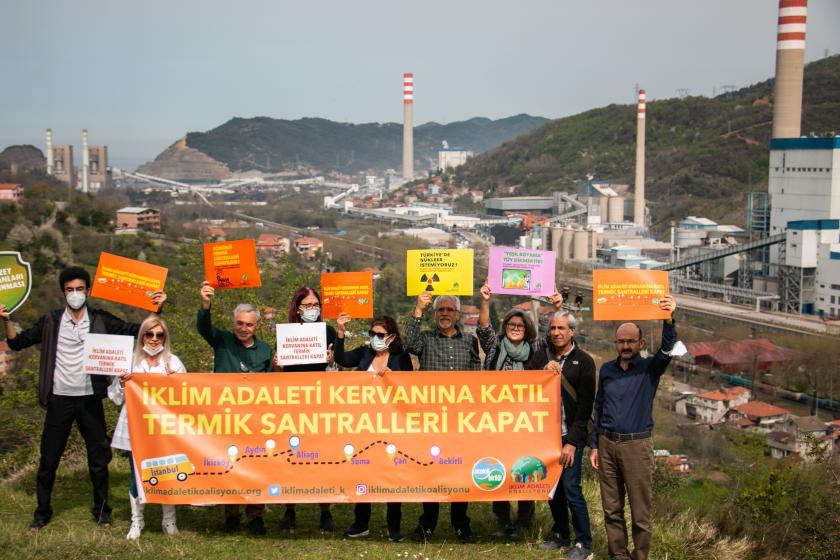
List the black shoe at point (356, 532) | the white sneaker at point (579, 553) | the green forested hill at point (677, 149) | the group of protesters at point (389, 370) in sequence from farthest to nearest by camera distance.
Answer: the green forested hill at point (677, 149) → the black shoe at point (356, 532) → the white sneaker at point (579, 553) → the group of protesters at point (389, 370)

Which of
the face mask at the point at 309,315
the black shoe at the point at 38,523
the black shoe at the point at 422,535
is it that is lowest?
the black shoe at the point at 422,535

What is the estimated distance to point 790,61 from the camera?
4328cm

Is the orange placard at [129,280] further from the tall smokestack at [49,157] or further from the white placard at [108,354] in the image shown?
the tall smokestack at [49,157]

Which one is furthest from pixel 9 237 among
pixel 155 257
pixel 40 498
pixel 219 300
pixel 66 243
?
pixel 40 498

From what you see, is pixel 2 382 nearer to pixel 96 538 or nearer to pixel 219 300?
pixel 219 300

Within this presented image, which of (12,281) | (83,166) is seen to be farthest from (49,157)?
A: (12,281)

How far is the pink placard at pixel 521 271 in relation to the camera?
5695 mm

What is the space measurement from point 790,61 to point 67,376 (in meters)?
43.6

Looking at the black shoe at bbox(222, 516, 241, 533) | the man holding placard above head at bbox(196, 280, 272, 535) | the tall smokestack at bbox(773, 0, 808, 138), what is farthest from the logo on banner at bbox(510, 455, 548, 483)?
the tall smokestack at bbox(773, 0, 808, 138)

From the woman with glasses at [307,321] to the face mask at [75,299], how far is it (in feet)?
3.61

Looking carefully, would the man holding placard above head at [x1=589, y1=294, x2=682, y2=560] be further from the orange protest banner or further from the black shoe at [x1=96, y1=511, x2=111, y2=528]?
the black shoe at [x1=96, y1=511, x2=111, y2=528]

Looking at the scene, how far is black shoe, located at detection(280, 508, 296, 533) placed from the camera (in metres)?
5.29

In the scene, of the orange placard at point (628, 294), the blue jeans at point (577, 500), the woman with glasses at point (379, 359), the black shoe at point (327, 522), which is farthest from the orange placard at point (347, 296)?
the blue jeans at point (577, 500)

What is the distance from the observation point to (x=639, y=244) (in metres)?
56.2
